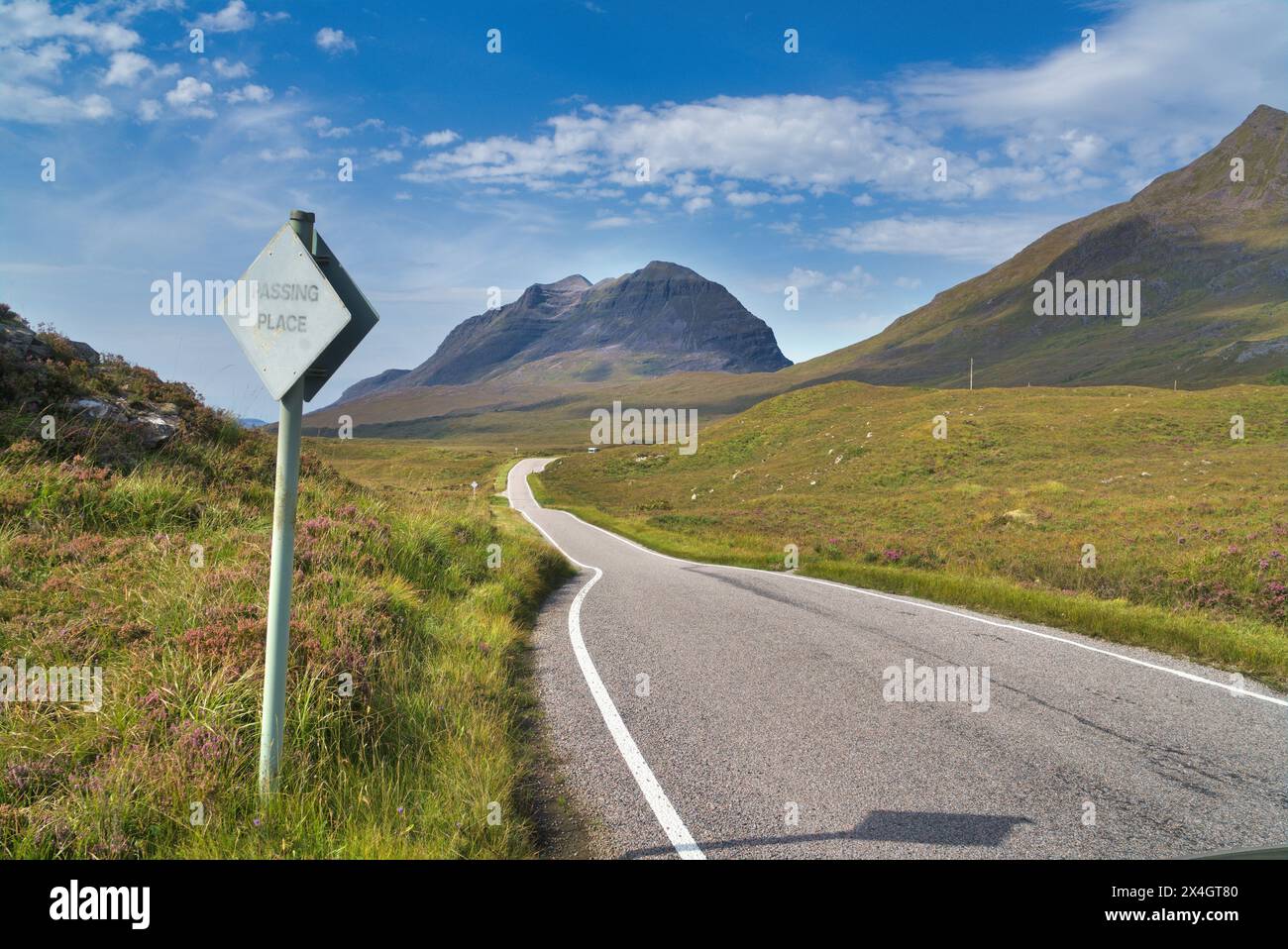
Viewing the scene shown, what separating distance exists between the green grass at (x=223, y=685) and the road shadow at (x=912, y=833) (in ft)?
4.06

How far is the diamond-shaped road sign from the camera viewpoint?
3.43 metres

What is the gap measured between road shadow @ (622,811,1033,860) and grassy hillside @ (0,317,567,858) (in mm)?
1231

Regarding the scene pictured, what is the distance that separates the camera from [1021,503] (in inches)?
958

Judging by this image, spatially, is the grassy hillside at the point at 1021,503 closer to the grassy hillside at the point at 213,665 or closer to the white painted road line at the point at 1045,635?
the white painted road line at the point at 1045,635

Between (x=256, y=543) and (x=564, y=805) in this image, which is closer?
(x=564, y=805)

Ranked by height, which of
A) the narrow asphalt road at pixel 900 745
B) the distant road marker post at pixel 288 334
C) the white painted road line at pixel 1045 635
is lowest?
the white painted road line at pixel 1045 635

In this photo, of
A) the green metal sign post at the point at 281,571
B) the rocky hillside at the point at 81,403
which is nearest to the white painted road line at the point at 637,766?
the green metal sign post at the point at 281,571

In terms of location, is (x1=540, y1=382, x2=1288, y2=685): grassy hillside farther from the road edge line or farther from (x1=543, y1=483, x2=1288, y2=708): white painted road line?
the road edge line

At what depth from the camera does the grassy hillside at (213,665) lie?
3.54 m

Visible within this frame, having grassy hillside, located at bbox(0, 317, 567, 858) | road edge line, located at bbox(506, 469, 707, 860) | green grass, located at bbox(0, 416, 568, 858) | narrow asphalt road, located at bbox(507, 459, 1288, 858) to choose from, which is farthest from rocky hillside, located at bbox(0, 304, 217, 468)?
road edge line, located at bbox(506, 469, 707, 860)

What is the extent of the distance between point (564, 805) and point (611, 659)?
3745 millimetres
